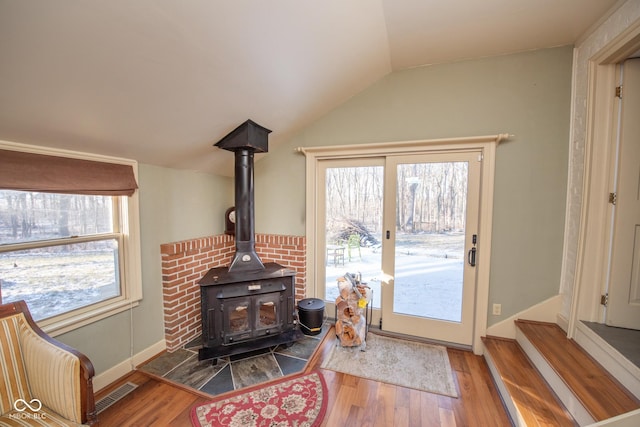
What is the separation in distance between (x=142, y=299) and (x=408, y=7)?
3.13 meters

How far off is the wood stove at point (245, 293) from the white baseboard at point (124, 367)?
49cm

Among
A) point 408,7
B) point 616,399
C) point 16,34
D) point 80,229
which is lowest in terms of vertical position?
point 616,399

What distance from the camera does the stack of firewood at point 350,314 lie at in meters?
2.38

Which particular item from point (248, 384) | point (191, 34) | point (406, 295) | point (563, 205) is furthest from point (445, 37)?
point (248, 384)

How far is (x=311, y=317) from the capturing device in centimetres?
257

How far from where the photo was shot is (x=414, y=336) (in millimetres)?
2578

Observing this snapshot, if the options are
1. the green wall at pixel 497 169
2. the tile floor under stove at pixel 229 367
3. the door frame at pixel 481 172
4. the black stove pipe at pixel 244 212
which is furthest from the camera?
the black stove pipe at pixel 244 212

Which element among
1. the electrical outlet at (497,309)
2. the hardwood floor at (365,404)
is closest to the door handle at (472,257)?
the electrical outlet at (497,309)

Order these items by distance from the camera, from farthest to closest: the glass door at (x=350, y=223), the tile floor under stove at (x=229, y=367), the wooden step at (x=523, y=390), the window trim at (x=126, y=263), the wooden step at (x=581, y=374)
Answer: the glass door at (x=350, y=223) < the tile floor under stove at (x=229, y=367) < the window trim at (x=126, y=263) < the wooden step at (x=523, y=390) < the wooden step at (x=581, y=374)

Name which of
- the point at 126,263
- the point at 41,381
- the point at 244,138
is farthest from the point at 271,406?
the point at 244,138

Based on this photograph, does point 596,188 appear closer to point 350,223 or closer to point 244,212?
point 350,223

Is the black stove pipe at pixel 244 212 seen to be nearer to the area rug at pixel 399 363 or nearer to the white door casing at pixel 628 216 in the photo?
the area rug at pixel 399 363

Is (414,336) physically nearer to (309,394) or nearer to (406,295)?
(406,295)

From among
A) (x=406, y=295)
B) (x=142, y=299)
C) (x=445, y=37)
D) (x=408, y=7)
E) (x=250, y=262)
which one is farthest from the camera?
(x=406, y=295)
